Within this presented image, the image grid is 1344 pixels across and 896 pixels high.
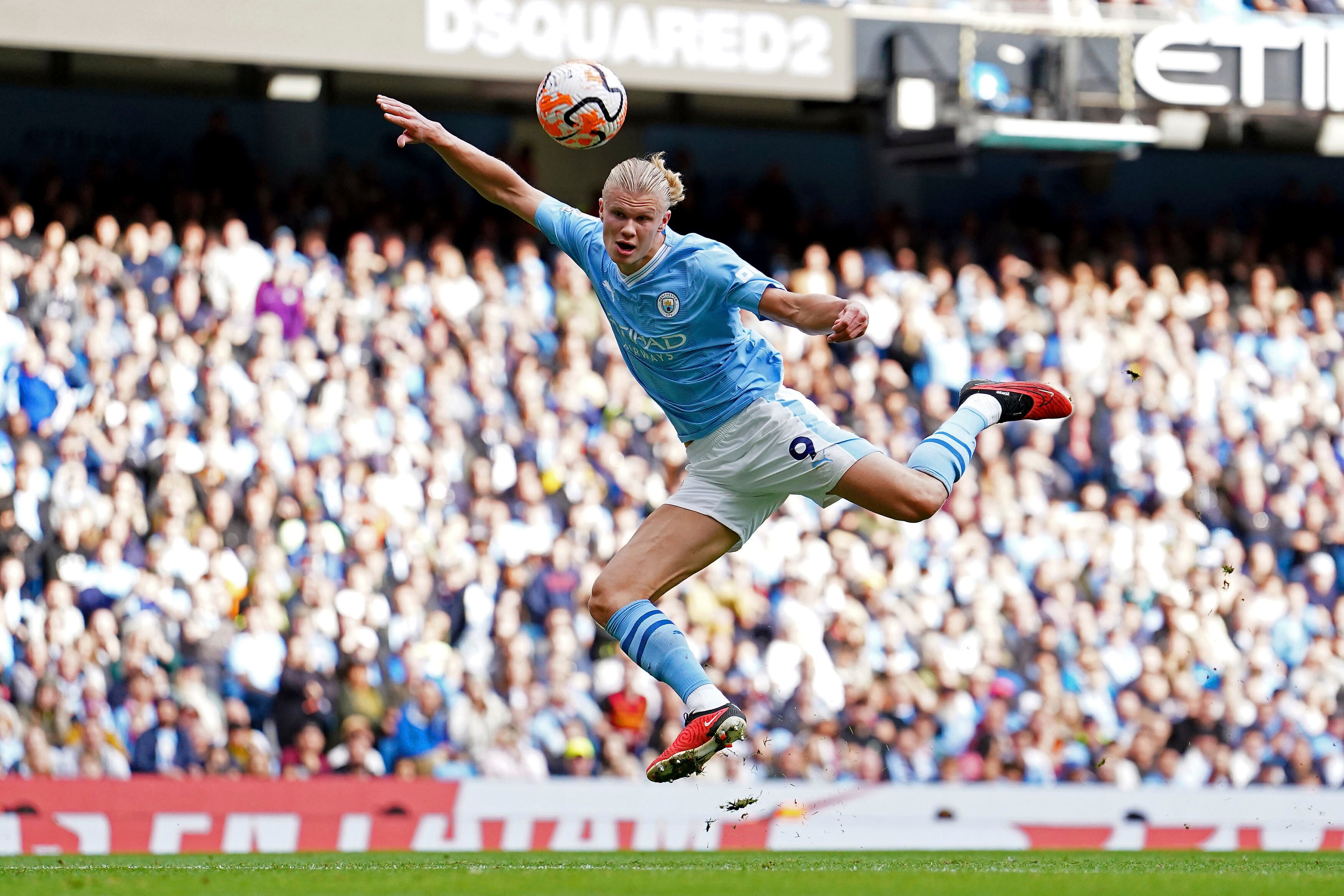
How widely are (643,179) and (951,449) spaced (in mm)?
1966

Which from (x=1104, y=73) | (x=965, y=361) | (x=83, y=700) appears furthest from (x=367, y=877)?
(x=1104, y=73)

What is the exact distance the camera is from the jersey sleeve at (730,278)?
7.39m

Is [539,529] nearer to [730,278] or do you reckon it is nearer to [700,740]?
[700,740]

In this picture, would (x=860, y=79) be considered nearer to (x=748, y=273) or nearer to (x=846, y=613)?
(x=846, y=613)

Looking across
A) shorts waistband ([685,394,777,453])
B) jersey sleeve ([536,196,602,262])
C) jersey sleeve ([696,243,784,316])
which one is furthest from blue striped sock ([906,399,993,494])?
jersey sleeve ([536,196,602,262])

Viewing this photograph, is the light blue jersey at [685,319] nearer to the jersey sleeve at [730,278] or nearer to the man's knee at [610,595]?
the jersey sleeve at [730,278]

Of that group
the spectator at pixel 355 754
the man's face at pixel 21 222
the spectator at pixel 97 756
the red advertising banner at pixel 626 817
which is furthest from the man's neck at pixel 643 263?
the man's face at pixel 21 222

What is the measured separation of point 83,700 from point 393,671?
2186 millimetres

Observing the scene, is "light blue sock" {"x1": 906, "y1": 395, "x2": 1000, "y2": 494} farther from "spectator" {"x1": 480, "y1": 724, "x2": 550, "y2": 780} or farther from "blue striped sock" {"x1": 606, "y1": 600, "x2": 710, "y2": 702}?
"spectator" {"x1": 480, "y1": 724, "x2": 550, "y2": 780}

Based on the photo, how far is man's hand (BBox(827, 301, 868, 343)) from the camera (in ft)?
21.7

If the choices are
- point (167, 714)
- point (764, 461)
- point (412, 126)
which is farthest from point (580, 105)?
point (167, 714)

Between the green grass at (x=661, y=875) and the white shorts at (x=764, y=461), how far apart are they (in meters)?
1.60

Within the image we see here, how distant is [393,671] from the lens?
530 inches

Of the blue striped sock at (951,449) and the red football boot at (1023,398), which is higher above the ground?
the red football boot at (1023,398)
